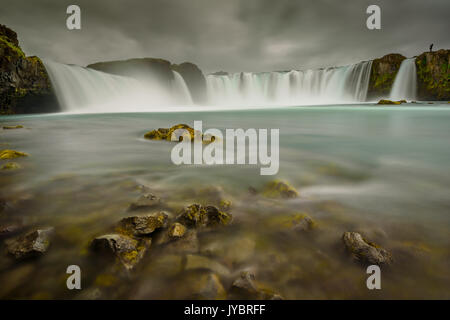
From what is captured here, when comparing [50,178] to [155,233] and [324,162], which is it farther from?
[324,162]

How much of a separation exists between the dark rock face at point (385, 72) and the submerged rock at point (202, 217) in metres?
53.2

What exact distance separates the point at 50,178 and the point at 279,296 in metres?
3.87

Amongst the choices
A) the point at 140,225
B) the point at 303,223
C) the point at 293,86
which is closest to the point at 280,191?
the point at 303,223

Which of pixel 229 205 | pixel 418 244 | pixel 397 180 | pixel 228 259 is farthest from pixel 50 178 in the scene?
pixel 397 180

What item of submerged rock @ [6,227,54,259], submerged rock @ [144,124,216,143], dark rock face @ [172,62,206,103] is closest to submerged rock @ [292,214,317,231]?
submerged rock @ [6,227,54,259]

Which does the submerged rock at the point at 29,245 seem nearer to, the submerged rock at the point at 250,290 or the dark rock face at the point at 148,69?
the submerged rock at the point at 250,290

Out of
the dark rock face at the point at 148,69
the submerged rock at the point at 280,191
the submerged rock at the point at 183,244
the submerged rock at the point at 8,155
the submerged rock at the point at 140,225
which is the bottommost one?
the submerged rock at the point at 183,244

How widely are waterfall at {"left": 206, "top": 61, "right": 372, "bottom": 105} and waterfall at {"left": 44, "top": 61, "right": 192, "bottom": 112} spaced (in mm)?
18306

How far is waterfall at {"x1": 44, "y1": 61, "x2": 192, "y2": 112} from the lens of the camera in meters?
24.2

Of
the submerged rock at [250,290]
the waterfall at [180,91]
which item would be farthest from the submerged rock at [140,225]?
the waterfall at [180,91]

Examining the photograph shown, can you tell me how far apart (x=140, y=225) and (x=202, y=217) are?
59cm

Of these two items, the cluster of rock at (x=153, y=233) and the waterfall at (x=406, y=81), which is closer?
the cluster of rock at (x=153, y=233)

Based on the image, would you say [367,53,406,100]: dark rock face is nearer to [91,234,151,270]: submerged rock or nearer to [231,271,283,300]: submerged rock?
[231,271,283,300]: submerged rock

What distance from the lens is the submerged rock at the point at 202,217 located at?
6.98 feet
